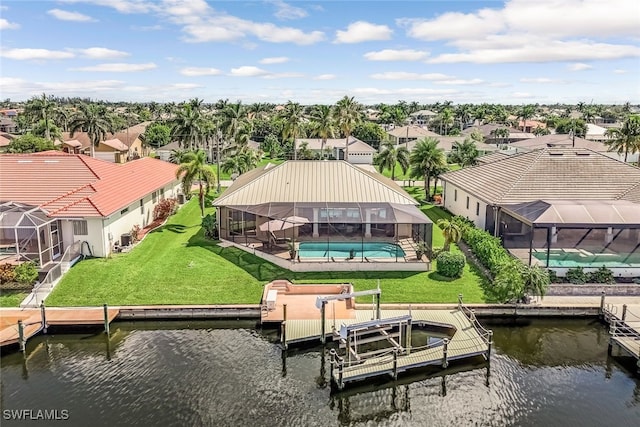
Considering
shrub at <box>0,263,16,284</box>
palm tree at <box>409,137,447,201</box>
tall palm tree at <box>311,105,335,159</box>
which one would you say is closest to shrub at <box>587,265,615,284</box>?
palm tree at <box>409,137,447,201</box>

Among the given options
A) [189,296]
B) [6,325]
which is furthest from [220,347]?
[6,325]

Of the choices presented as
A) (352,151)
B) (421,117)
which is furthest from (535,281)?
(421,117)

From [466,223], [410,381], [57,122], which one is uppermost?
[57,122]

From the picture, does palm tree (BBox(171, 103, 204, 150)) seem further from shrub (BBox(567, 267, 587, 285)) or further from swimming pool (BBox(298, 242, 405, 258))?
shrub (BBox(567, 267, 587, 285))

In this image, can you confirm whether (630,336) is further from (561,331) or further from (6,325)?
(6,325)

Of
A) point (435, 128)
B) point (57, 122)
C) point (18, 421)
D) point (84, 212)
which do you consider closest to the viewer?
point (18, 421)

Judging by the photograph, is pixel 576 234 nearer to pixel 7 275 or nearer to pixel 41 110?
pixel 7 275

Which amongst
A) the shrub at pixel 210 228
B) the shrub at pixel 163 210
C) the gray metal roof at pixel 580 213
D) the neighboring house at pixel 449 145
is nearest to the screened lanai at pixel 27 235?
the shrub at pixel 210 228
